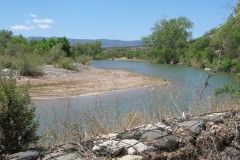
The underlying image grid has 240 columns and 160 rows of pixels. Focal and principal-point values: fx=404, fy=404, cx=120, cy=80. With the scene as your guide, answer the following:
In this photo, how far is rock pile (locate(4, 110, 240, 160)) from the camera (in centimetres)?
464

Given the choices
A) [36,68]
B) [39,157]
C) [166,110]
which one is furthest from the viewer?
[36,68]

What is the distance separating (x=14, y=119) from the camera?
5207 mm

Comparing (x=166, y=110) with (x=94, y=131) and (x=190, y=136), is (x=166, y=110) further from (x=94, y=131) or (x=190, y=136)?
(x=190, y=136)

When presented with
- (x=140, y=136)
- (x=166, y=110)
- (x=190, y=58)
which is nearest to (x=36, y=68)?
(x=166, y=110)

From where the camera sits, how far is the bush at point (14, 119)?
5.11m

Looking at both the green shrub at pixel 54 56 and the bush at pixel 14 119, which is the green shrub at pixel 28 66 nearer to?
the green shrub at pixel 54 56

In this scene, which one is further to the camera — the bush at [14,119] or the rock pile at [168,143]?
the bush at [14,119]

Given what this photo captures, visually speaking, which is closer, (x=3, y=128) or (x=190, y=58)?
(x=3, y=128)

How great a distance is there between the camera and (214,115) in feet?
20.5

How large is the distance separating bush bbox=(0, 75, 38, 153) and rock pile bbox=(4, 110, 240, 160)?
53 cm

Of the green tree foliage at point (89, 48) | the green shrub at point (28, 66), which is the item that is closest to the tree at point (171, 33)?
the green tree foliage at point (89, 48)

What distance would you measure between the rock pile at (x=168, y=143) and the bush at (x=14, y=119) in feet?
1.74

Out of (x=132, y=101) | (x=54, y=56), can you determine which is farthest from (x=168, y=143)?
(x=54, y=56)

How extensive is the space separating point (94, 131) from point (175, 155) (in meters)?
1.88
